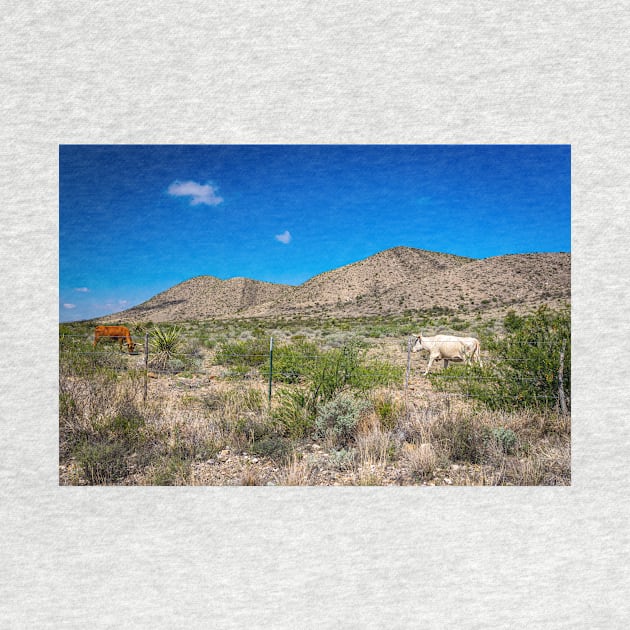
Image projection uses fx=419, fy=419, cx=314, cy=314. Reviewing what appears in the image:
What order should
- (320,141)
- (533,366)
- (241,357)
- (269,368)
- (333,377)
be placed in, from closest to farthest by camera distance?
(320,141)
(533,366)
(333,377)
(269,368)
(241,357)

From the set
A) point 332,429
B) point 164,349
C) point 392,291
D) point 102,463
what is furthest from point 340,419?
point 392,291

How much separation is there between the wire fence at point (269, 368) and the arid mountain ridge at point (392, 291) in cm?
89

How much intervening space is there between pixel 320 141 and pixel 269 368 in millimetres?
3023

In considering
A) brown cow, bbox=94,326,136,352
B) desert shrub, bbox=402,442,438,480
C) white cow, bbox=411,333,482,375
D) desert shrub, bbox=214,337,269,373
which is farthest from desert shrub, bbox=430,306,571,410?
brown cow, bbox=94,326,136,352

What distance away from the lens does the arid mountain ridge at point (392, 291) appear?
859 cm

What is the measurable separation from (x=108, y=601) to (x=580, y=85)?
4744mm

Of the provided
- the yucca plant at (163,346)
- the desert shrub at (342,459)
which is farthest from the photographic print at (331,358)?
the yucca plant at (163,346)

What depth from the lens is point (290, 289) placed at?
10.3 m

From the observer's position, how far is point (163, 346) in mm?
7938

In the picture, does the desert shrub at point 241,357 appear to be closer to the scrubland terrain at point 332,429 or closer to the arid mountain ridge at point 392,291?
the arid mountain ridge at point 392,291

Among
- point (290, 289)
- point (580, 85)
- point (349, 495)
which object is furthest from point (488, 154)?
point (290, 289)

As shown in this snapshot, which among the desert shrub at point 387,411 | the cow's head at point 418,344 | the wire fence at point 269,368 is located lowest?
the desert shrub at point 387,411

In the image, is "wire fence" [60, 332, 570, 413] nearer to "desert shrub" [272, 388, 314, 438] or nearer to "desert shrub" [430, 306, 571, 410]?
"desert shrub" [430, 306, 571, 410]

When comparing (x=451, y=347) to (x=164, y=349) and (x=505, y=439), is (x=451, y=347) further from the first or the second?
(x=164, y=349)
